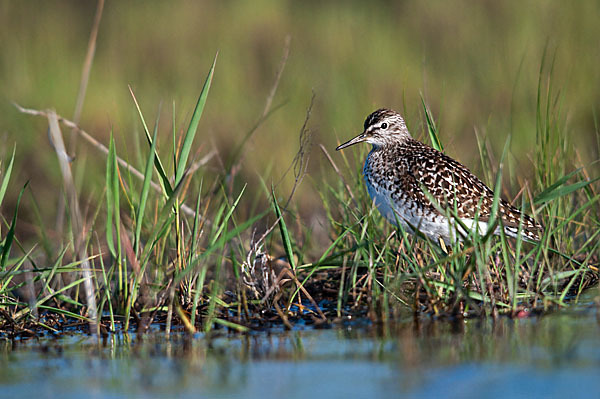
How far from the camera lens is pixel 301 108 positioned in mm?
11242

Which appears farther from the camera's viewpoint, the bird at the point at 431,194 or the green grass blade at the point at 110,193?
the bird at the point at 431,194

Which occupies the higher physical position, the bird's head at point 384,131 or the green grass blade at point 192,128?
the bird's head at point 384,131

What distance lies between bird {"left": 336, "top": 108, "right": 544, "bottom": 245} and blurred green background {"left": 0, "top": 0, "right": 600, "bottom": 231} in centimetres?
277

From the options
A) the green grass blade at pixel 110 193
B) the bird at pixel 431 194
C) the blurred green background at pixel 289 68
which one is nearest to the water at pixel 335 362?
the green grass blade at pixel 110 193

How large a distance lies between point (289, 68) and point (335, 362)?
316 inches

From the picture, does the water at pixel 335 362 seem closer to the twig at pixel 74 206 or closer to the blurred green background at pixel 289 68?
the twig at pixel 74 206

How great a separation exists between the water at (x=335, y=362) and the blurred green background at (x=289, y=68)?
4.46m

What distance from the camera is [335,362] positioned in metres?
4.40

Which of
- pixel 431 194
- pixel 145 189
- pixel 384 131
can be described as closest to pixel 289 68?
pixel 384 131

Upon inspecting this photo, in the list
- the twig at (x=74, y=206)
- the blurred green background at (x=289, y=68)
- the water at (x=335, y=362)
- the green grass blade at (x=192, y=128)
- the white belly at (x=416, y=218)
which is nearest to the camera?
the water at (x=335, y=362)

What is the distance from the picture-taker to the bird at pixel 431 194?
20.3 feet

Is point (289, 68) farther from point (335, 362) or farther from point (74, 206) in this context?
point (335, 362)

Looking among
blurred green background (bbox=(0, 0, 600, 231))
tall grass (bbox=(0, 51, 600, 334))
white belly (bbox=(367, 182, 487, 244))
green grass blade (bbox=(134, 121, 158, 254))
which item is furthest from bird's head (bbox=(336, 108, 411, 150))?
blurred green background (bbox=(0, 0, 600, 231))

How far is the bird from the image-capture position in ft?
20.3
